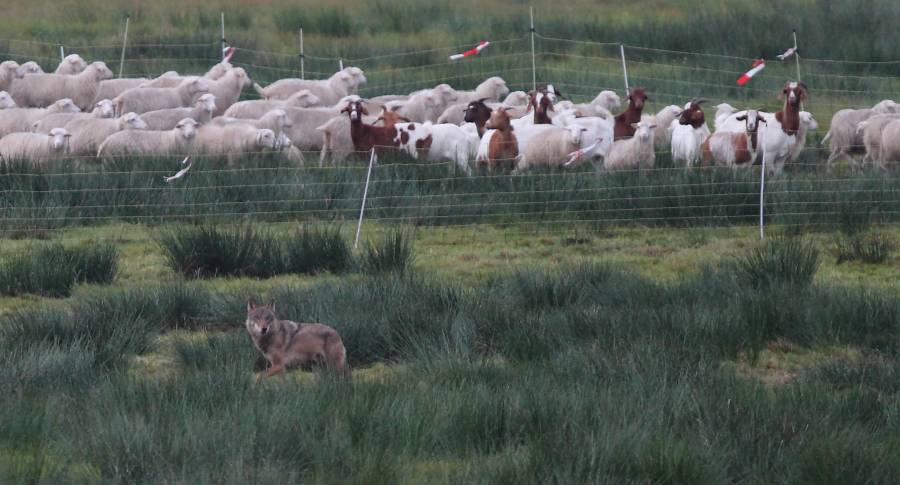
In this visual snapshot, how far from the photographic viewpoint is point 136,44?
2680cm

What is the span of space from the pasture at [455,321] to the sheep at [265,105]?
2.27 metres

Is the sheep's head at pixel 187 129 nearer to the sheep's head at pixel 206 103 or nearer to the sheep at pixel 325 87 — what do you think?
the sheep's head at pixel 206 103

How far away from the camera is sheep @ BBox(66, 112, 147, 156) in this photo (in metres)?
17.5

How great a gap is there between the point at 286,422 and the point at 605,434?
1350 mm

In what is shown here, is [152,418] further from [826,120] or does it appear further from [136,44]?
[136,44]

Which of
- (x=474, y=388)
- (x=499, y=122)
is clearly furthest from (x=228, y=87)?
(x=474, y=388)

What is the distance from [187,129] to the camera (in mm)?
16891

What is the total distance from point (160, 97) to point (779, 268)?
13.0 metres

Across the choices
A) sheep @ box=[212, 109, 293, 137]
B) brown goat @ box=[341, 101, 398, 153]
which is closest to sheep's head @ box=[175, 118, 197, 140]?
sheep @ box=[212, 109, 293, 137]

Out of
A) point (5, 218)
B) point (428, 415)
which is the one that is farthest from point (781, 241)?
point (5, 218)

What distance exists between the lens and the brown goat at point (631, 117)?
58.8 feet

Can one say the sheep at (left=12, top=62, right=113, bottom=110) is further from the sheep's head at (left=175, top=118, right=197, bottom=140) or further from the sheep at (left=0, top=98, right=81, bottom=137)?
the sheep's head at (left=175, top=118, right=197, bottom=140)

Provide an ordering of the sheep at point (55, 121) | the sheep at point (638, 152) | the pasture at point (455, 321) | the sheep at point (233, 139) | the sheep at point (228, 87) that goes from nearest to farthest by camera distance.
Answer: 1. the pasture at point (455, 321)
2. the sheep at point (638, 152)
3. the sheep at point (233, 139)
4. the sheep at point (55, 121)
5. the sheep at point (228, 87)

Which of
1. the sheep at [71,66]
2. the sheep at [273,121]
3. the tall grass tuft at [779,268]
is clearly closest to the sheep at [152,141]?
the sheep at [273,121]
